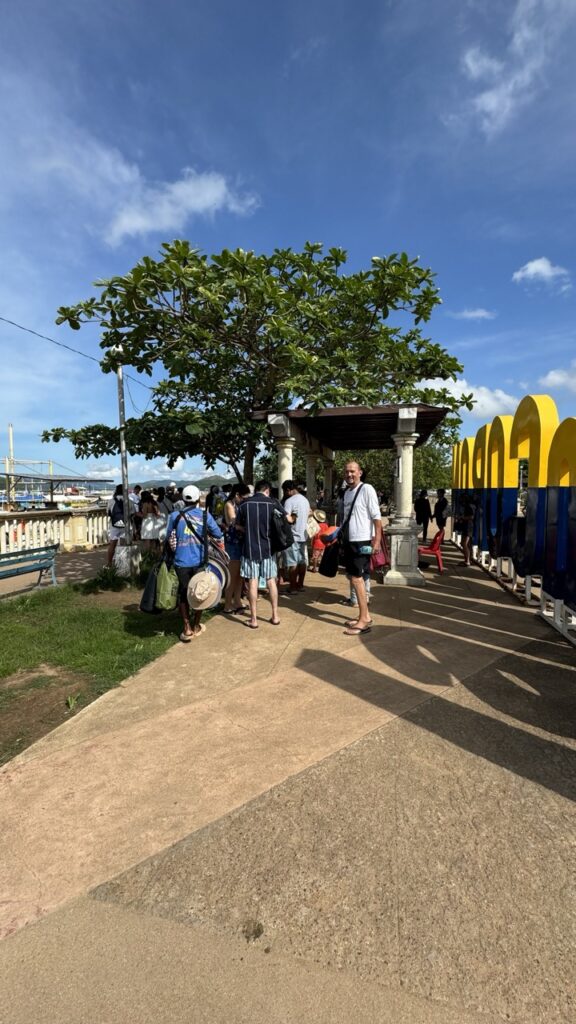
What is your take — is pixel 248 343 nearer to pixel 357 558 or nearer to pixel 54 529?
pixel 357 558

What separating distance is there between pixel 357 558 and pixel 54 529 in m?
9.46

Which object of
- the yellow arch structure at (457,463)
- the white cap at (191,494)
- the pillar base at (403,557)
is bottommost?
the pillar base at (403,557)

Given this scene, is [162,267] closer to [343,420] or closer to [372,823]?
[343,420]

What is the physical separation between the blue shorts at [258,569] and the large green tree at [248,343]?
2.54 m

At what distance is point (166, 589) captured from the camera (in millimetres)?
4930

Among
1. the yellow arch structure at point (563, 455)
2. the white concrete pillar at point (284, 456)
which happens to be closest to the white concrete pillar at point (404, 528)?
the white concrete pillar at point (284, 456)

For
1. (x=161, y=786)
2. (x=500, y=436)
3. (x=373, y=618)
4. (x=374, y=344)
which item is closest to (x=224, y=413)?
(x=374, y=344)

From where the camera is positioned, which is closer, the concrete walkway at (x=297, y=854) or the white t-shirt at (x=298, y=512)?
the concrete walkway at (x=297, y=854)

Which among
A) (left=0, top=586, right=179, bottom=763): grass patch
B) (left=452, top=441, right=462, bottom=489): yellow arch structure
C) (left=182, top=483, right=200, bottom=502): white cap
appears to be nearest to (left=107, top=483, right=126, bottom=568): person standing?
(left=0, top=586, right=179, bottom=763): grass patch

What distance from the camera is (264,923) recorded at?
1842 millimetres

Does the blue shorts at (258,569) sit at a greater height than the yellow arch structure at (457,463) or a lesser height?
lesser

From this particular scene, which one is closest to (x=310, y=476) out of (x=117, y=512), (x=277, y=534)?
(x=117, y=512)

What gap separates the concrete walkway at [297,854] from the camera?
5.28 feet

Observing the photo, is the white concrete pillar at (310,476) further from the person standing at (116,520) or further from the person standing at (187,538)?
the person standing at (187,538)
